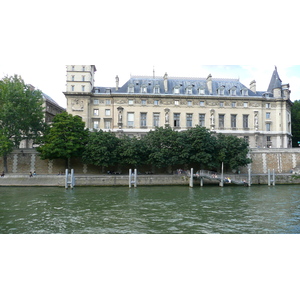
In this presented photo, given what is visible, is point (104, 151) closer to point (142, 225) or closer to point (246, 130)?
point (142, 225)

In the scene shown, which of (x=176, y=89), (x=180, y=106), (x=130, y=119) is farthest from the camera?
(x=176, y=89)

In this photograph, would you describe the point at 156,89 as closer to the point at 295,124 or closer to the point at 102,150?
the point at 102,150

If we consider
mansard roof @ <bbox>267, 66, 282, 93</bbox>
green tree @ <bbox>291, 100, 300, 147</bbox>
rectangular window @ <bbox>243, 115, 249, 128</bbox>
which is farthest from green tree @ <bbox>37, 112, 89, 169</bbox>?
green tree @ <bbox>291, 100, 300, 147</bbox>

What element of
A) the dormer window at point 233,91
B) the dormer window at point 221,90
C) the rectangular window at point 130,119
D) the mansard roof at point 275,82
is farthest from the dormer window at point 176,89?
the mansard roof at point 275,82

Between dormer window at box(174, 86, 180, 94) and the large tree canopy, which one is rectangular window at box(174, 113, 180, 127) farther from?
the large tree canopy

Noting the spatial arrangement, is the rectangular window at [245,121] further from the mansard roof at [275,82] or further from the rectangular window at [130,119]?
the rectangular window at [130,119]

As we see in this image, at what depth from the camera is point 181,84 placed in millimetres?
36188

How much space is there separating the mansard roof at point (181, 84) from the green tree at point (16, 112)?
1039 centimetres

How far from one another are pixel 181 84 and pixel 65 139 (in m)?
18.6

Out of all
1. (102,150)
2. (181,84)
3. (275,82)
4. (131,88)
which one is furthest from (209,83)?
(102,150)

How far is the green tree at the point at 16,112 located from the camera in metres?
24.2

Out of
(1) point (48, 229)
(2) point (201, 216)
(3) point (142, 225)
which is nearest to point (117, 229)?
(3) point (142, 225)

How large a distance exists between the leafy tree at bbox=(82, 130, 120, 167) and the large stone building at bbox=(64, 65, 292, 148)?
345 inches

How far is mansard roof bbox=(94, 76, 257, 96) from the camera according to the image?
35094 mm
